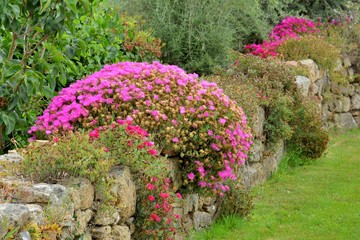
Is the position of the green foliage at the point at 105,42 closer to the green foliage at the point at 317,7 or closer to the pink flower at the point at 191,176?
the pink flower at the point at 191,176

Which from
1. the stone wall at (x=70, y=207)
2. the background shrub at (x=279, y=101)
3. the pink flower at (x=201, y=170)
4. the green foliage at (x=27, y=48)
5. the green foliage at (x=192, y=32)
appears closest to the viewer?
the stone wall at (x=70, y=207)

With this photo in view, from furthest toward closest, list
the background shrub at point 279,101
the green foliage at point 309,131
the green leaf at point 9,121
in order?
the green foliage at point 309,131, the background shrub at point 279,101, the green leaf at point 9,121

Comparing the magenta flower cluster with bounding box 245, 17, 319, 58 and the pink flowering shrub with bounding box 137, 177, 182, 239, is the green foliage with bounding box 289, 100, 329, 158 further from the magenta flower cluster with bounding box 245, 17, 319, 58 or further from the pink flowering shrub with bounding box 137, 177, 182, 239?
the pink flowering shrub with bounding box 137, 177, 182, 239

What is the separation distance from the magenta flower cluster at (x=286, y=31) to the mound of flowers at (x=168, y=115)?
614cm

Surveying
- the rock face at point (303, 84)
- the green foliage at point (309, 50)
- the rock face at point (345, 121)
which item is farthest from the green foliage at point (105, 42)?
the rock face at point (345, 121)

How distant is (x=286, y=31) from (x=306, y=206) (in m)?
6.51

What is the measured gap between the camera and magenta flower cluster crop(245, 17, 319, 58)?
1284 cm

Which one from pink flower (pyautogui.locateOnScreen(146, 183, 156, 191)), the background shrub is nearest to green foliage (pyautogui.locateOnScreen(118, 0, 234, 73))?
the background shrub

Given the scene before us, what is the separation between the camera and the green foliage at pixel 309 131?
10.4 meters

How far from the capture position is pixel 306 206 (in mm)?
8070

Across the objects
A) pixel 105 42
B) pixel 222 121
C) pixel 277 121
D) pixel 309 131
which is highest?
pixel 105 42

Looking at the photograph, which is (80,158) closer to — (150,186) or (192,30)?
(150,186)

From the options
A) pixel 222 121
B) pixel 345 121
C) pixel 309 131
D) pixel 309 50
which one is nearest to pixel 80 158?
pixel 222 121

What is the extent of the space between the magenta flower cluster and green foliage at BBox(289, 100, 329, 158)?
2.45 metres
